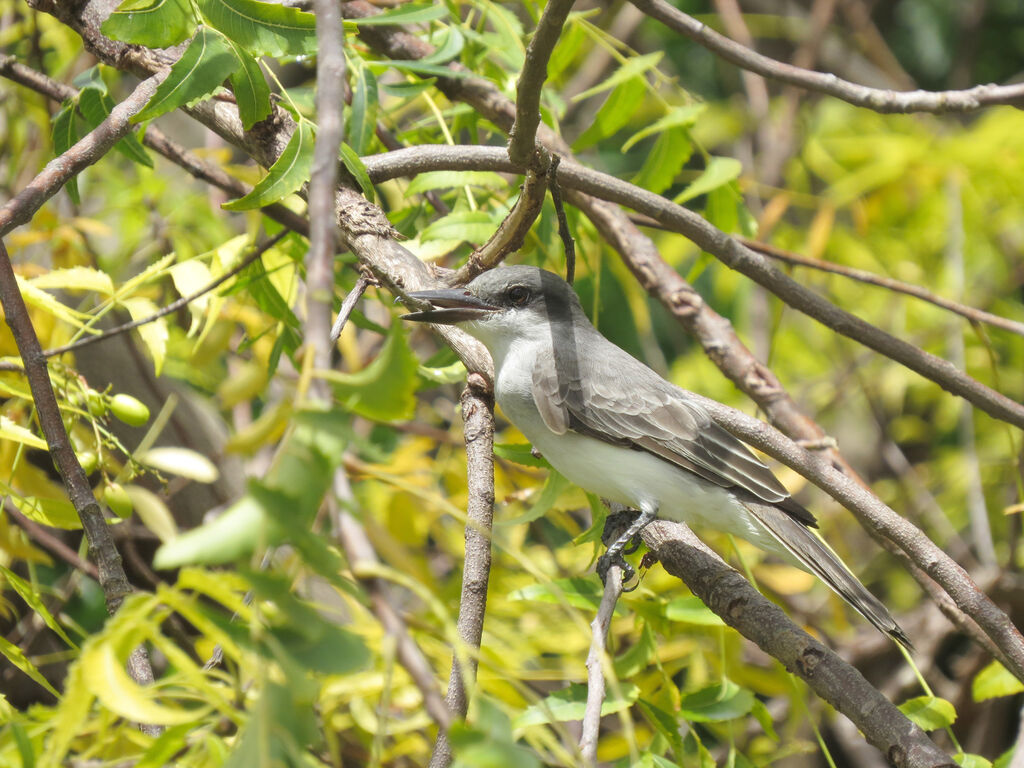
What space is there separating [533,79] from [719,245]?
1.00m

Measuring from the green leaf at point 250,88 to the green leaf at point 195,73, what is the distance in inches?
2.1

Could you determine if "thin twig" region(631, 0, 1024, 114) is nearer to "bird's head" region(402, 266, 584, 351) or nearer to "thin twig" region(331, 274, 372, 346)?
"bird's head" region(402, 266, 584, 351)

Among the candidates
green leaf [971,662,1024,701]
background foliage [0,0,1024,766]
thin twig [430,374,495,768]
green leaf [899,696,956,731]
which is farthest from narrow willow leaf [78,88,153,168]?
green leaf [971,662,1024,701]


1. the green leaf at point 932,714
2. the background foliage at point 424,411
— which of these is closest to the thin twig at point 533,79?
the background foliage at point 424,411

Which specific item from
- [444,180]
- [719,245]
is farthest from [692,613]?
[444,180]

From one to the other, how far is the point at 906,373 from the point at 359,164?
432 cm

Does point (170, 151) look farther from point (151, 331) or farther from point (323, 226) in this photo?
point (323, 226)

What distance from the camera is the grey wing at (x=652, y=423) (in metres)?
2.97

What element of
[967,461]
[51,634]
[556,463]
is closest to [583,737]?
[556,463]

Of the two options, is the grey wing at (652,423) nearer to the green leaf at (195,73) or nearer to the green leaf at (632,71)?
the green leaf at (632,71)

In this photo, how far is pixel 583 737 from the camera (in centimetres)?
164

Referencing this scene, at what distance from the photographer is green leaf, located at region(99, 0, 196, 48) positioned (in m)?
Result: 1.96

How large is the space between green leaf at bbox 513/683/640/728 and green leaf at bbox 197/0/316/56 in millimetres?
1546

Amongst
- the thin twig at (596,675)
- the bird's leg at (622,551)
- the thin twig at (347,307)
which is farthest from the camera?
the bird's leg at (622,551)
